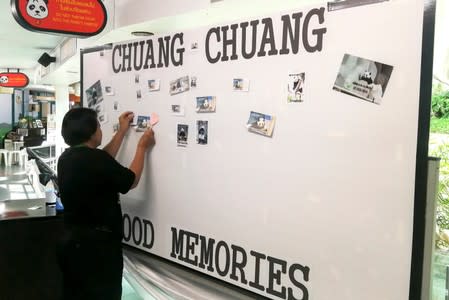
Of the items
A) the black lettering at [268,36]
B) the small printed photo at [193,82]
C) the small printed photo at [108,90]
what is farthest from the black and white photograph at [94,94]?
the black lettering at [268,36]

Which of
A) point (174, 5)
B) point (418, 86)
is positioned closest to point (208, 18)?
point (174, 5)

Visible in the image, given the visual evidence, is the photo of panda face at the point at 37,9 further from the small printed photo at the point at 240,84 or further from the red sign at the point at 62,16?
the small printed photo at the point at 240,84

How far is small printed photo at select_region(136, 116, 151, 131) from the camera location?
220 cm

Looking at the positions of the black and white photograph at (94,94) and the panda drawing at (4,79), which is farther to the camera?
the panda drawing at (4,79)

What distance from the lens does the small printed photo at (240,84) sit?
68.0 inches

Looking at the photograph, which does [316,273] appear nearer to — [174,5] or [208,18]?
[208,18]

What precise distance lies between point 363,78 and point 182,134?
0.95m

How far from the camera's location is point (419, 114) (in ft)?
4.12

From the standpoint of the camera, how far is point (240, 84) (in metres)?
1.75

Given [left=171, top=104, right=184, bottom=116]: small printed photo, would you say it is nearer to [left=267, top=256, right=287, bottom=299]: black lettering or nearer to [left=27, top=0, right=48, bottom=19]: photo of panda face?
[left=267, top=256, right=287, bottom=299]: black lettering

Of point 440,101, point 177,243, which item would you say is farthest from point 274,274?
point 440,101

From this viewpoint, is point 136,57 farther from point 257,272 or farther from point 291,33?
point 257,272

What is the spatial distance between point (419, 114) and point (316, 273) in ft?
2.27

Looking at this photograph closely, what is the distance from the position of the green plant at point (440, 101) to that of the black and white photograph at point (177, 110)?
1.24 m
